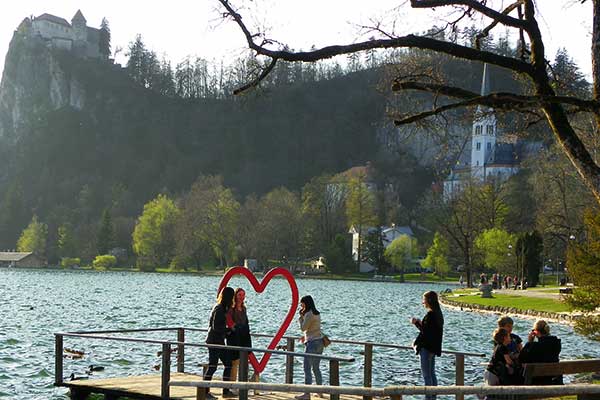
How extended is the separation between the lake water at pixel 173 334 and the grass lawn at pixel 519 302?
2019mm

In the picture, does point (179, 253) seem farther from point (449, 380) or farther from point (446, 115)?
point (446, 115)

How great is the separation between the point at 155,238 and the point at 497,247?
76.5 metres

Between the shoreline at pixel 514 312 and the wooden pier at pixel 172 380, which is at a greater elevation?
the wooden pier at pixel 172 380

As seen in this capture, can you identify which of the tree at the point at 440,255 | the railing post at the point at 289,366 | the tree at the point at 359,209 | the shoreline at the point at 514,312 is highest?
the tree at the point at 359,209

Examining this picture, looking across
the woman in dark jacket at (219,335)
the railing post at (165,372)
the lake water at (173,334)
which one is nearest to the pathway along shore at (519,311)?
the lake water at (173,334)

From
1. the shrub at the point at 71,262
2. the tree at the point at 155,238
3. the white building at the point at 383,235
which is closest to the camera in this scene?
the white building at the point at 383,235

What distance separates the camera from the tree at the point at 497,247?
9031 centimetres

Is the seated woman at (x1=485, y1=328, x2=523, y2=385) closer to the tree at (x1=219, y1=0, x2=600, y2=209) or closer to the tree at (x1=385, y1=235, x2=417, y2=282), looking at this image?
the tree at (x1=219, y1=0, x2=600, y2=209)

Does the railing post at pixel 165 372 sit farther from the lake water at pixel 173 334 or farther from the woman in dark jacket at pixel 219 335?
the lake water at pixel 173 334

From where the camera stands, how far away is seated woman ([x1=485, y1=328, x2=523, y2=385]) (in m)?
14.0

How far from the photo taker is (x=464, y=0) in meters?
14.8

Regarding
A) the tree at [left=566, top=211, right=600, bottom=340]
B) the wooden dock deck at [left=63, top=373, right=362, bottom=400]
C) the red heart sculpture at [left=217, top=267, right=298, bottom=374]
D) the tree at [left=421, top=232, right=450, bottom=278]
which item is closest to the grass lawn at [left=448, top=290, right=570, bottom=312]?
the tree at [left=566, top=211, right=600, bottom=340]

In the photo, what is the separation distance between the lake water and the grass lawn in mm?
2019

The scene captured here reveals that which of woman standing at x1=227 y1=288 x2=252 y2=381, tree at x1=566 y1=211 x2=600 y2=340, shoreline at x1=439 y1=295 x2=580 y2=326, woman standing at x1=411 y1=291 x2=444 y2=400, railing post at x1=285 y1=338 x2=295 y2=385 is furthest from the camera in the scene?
shoreline at x1=439 y1=295 x2=580 y2=326
